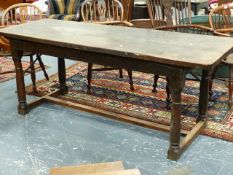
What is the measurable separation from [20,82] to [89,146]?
92 cm

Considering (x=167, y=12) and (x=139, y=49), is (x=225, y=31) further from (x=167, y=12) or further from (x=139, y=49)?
(x=139, y=49)

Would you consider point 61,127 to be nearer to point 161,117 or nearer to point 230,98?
point 161,117

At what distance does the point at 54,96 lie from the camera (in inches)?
146

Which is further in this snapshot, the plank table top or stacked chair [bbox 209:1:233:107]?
stacked chair [bbox 209:1:233:107]

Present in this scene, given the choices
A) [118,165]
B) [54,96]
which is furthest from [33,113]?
[118,165]

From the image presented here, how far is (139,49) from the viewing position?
2.42 m

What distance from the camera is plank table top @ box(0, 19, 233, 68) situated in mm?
2258

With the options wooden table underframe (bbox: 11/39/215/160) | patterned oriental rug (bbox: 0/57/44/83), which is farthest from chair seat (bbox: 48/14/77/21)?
wooden table underframe (bbox: 11/39/215/160)

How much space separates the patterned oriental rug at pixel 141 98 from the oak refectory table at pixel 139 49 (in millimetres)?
251

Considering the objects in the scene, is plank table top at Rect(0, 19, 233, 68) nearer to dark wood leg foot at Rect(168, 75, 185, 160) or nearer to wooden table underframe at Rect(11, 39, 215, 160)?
wooden table underframe at Rect(11, 39, 215, 160)

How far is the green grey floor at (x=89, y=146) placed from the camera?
254 cm

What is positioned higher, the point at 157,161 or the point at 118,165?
the point at 118,165

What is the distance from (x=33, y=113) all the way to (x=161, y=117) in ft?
3.86

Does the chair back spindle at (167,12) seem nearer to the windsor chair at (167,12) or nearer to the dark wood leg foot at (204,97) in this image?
the windsor chair at (167,12)
